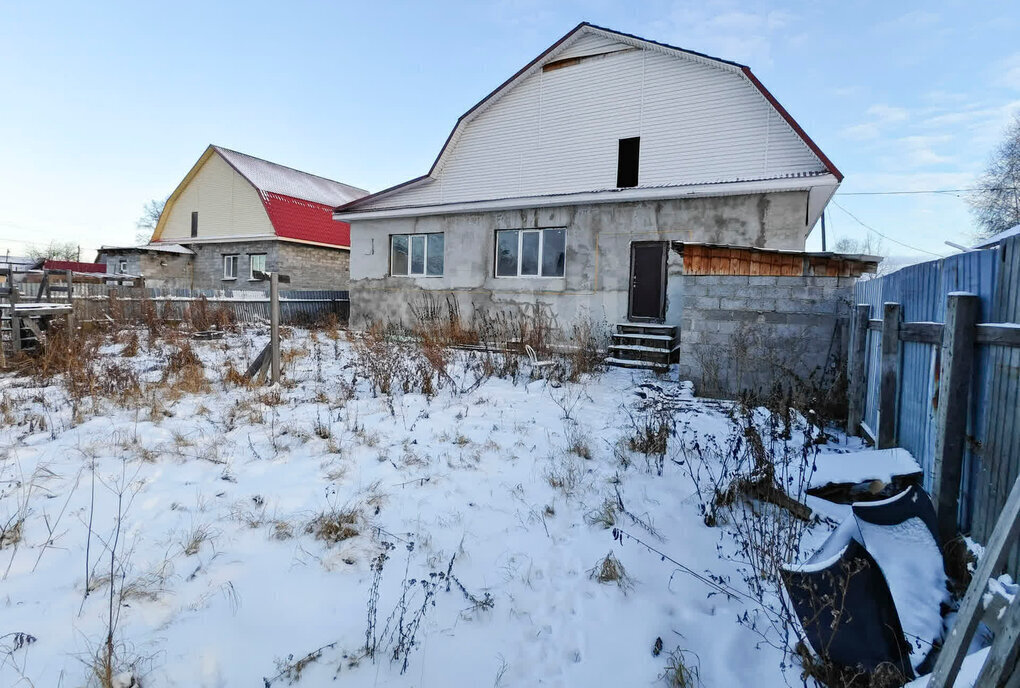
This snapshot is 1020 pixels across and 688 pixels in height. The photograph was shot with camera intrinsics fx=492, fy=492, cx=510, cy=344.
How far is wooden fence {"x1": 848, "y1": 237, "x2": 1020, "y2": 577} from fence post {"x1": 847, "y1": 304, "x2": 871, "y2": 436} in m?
1.35

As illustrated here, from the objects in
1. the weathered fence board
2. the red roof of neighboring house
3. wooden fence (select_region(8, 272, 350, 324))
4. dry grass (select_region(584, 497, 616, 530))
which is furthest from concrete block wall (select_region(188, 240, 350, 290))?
dry grass (select_region(584, 497, 616, 530))

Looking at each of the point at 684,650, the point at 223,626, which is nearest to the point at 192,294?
the point at 223,626

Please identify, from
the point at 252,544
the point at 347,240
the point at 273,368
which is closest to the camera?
the point at 252,544

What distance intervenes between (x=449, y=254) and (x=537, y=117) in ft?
13.3

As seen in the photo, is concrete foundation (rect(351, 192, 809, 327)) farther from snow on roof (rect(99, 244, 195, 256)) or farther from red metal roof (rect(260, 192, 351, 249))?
snow on roof (rect(99, 244, 195, 256))

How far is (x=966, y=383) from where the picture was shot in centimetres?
262

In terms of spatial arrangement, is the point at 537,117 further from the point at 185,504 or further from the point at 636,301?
the point at 185,504

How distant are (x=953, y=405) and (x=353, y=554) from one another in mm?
3402

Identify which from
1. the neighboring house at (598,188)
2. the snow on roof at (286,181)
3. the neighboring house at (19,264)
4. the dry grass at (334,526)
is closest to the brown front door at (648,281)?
the neighboring house at (598,188)

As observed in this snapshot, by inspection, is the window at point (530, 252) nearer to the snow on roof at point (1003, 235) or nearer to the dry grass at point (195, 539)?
the snow on roof at point (1003, 235)

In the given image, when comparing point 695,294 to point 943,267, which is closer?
point 943,267

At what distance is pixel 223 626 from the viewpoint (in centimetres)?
225

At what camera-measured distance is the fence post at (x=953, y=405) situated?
259 cm

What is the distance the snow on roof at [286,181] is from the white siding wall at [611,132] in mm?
9814
